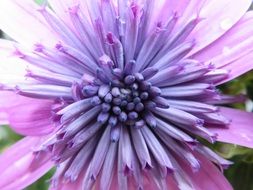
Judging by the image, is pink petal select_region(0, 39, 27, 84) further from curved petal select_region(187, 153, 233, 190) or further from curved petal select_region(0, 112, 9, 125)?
curved petal select_region(187, 153, 233, 190)

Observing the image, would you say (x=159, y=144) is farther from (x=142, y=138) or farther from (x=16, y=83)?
(x=16, y=83)

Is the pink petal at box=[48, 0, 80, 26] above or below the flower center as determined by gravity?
above

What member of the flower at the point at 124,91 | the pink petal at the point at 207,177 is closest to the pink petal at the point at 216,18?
the flower at the point at 124,91

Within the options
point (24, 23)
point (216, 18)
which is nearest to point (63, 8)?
point (24, 23)

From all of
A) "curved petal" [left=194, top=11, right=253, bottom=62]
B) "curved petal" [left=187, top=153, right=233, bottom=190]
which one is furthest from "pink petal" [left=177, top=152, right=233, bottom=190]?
"curved petal" [left=194, top=11, right=253, bottom=62]

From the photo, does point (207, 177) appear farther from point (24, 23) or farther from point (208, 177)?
point (24, 23)

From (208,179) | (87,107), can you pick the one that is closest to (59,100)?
(87,107)

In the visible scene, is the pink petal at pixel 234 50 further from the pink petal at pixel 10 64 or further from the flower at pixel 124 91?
the pink petal at pixel 10 64
